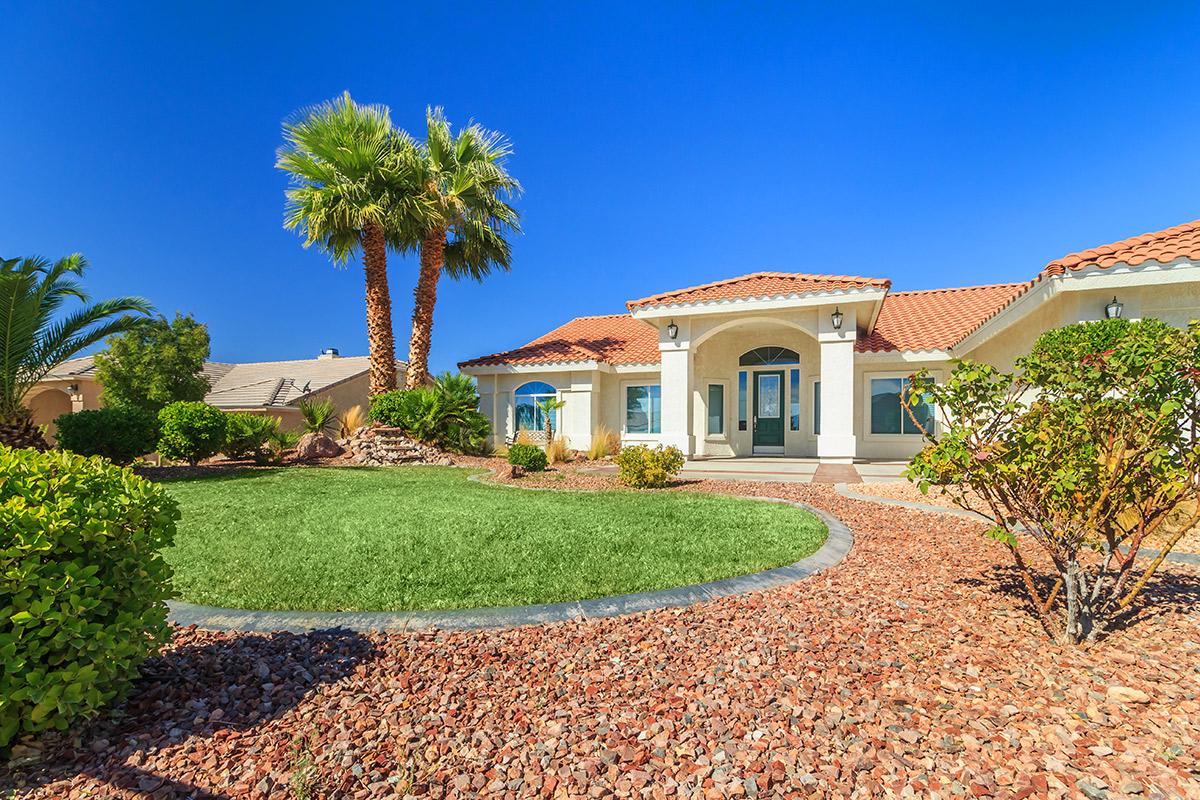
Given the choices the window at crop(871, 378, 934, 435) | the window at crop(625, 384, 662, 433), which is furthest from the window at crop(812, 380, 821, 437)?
the window at crop(625, 384, 662, 433)

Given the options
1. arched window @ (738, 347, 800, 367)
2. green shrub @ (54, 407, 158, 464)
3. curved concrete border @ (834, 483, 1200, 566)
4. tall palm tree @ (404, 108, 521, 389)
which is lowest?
curved concrete border @ (834, 483, 1200, 566)

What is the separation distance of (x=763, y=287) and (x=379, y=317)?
12128mm

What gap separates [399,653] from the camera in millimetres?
3254

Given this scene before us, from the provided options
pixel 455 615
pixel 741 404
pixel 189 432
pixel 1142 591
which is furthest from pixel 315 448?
pixel 1142 591

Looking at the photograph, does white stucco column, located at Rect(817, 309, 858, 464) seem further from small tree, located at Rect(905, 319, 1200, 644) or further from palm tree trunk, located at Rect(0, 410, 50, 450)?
palm tree trunk, located at Rect(0, 410, 50, 450)

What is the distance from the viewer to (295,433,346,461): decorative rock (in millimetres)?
15617

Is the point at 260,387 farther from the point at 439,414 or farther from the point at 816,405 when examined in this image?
the point at 816,405

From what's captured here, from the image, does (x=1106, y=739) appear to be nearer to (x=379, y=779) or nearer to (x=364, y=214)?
(x=379, y=779)

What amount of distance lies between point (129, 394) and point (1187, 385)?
29128 mm

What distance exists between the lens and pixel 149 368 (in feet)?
72.0

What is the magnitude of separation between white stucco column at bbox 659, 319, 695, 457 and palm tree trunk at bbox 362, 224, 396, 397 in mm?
8915

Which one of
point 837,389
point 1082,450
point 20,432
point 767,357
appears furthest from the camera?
point 767,357

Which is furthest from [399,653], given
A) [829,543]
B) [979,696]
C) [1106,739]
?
[829,543]

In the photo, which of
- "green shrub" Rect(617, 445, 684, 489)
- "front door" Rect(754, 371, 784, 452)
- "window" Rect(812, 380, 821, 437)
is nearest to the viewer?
"green shrub" Rect(617, 445, 684, 489)
